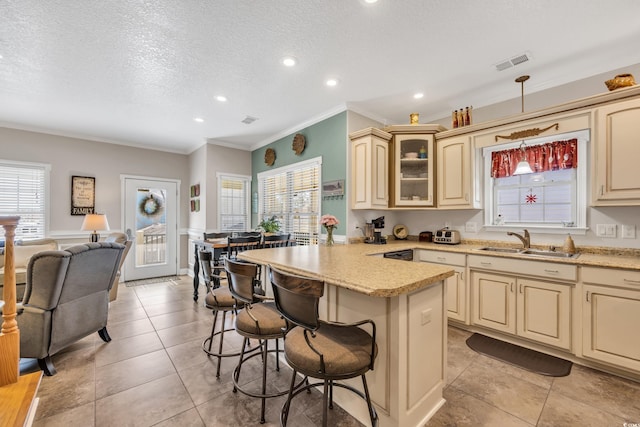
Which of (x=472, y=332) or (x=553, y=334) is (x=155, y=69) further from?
(x=553, y=334)

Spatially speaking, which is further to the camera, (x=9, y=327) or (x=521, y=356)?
(x=521, y=356)

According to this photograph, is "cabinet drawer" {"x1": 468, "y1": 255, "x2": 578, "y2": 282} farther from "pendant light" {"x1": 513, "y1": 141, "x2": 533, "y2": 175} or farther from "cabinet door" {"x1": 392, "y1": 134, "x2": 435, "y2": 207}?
"pendant light" {"x1": 513, "y1": 141, "x2": 533, "y2": 175}

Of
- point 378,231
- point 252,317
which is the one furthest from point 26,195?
point 378,231

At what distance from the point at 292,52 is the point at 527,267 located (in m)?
2.99

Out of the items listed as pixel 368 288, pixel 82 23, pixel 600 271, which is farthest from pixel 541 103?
pixel 82 23

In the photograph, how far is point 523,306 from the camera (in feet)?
8.59

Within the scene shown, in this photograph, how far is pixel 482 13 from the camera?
2076 mm

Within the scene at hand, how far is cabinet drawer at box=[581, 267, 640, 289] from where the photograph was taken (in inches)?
82.1

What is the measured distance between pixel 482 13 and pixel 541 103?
5.62ft

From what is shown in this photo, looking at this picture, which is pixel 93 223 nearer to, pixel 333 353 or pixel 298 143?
pixel 298 143

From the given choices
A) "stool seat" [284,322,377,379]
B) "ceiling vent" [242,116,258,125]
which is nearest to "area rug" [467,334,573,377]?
"stool seat" [284,322,377,379]

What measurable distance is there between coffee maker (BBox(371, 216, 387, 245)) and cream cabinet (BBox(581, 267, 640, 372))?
6.66ft

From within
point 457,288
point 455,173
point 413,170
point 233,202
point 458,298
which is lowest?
point 458,298

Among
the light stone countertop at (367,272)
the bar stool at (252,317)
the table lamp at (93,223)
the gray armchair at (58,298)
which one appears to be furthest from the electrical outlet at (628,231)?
the table lamp at (93,223)
